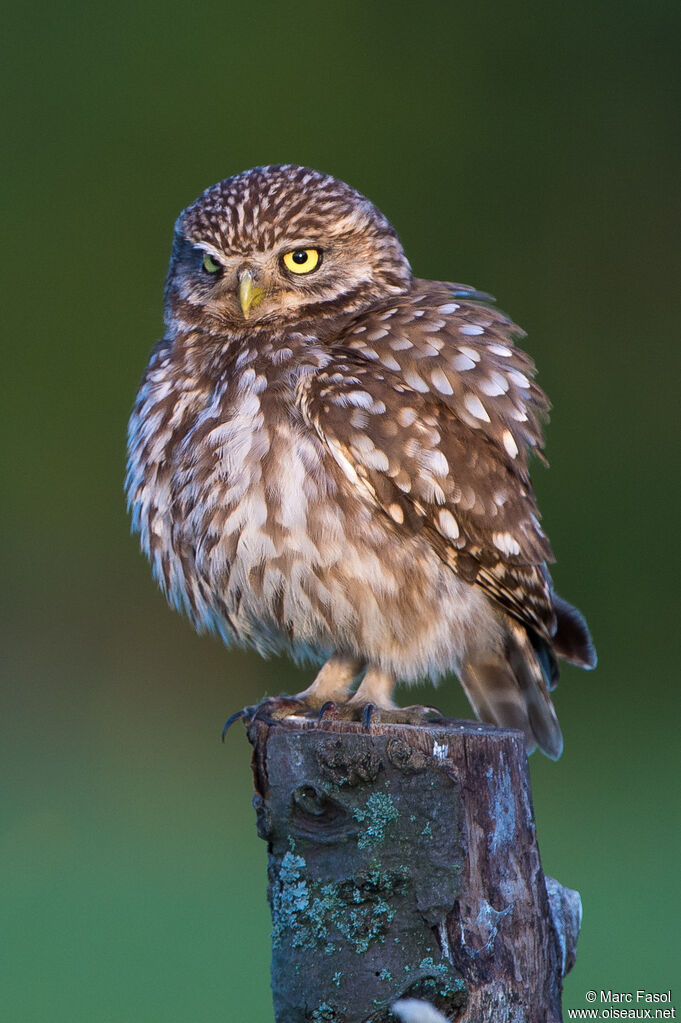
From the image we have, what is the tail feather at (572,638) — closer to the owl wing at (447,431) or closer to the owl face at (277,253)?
the owl wing at (447,431)

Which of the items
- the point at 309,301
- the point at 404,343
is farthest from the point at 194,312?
the point at 404,343

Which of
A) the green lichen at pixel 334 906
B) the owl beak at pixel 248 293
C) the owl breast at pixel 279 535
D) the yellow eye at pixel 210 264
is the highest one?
the yellow eye at pixel 210 264

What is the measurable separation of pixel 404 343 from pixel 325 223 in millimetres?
417

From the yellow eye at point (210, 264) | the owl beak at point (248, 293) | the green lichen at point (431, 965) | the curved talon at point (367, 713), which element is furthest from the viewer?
the yellow eye at point (210, 264)

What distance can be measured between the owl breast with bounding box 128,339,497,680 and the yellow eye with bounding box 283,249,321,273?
259 millimetres

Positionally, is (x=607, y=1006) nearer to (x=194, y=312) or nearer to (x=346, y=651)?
(x=346, y=651)

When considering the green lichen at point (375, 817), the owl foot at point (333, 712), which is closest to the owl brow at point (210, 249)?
the owl foot at point (333, 712)

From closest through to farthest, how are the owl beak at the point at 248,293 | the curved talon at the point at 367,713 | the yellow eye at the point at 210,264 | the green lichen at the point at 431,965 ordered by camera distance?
the green lichen at the point at 431,965, the curved talon at the point at 367,713, the owl beak at the point at 248,293, the yellow eye at the point at 210,264

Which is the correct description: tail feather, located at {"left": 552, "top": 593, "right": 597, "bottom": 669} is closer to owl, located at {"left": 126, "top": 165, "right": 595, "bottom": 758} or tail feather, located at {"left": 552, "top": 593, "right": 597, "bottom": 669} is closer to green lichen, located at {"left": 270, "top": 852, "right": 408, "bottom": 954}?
owl, located at {"left": 126, "top": 165, "right": 595, "bottom": 758}

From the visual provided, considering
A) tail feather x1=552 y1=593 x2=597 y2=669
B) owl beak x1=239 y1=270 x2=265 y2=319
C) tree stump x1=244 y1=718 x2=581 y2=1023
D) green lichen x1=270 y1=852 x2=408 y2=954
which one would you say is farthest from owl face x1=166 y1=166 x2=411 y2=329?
green lichen x1=270 y1=852 x2=408 y2=954

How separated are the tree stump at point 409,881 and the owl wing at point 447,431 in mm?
634

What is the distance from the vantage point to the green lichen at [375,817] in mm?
1939

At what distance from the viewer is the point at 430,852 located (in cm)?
192

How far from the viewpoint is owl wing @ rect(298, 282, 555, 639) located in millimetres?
2518
